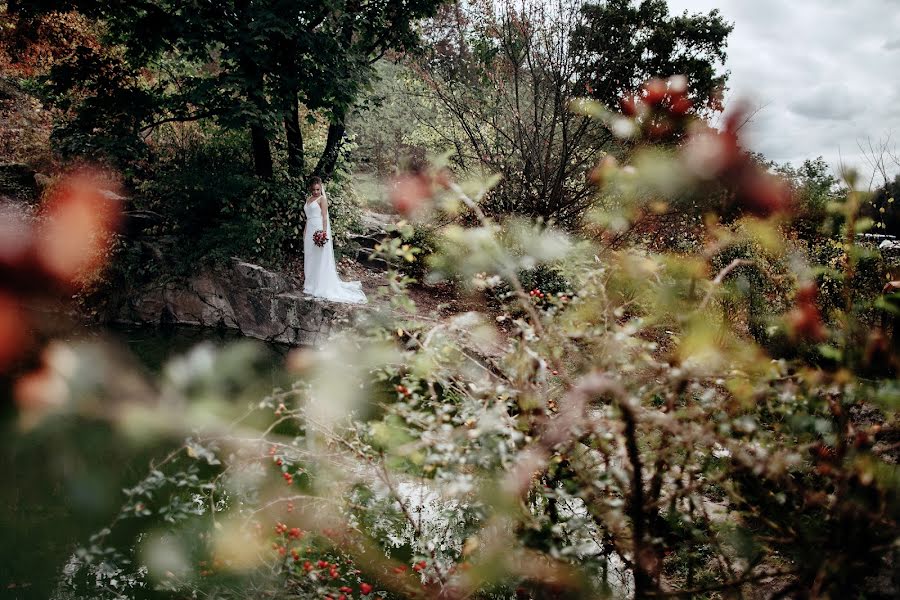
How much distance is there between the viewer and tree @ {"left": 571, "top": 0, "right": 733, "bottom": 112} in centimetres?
796

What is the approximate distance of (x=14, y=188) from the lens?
395 inches

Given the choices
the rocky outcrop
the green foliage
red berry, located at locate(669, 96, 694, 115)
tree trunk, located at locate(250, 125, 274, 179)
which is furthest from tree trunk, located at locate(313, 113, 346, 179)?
red berry, located at locate(669, 96, 694, 115)

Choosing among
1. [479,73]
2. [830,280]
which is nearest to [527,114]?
[479,73]

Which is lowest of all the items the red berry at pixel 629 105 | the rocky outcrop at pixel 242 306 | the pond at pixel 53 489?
the pond at pixel 53 489

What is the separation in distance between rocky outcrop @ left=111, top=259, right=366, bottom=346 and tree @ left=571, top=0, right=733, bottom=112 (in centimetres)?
511

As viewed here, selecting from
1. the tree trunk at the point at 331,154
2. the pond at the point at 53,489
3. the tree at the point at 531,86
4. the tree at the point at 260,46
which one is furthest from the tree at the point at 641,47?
the pond at the point at 53,489

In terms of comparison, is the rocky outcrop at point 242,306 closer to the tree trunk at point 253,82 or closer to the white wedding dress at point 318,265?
the white wedding dress at point 318,265

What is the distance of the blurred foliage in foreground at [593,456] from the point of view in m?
1.75

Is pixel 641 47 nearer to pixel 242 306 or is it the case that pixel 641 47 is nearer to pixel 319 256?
pixel 319 256

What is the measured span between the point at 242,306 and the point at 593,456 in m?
7.30

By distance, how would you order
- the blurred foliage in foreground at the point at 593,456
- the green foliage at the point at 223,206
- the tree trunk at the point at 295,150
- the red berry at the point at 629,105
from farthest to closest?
the tree trunk at the point at 295,150
the green foliage at the point at 223,206
the red berry at the point at 629,105
the blurred foliage in foreground at the point at 593,456

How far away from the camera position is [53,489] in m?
4.34

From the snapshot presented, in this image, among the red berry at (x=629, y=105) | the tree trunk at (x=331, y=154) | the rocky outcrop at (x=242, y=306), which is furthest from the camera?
the tree trunk at (x=331, y=154)

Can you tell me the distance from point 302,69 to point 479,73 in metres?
2.78
